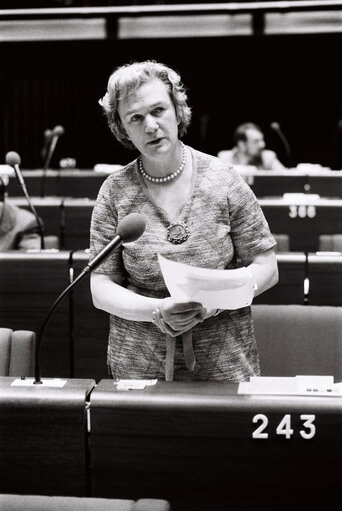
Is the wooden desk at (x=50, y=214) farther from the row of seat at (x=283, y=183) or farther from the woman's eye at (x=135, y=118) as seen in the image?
the woman's eye at (x=135, y=118)

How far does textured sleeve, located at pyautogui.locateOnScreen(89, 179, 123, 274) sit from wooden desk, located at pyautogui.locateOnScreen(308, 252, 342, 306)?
1504 millimetres

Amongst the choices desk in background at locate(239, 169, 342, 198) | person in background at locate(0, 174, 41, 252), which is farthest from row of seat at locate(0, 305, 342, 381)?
desk in background at locate(239, 169, 342, 198)

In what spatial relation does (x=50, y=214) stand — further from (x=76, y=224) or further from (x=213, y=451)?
(x=213, y=451)

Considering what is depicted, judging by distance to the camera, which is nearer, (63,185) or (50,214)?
(50,214)

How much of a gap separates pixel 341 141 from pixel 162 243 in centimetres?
1021

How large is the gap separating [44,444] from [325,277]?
Answer: 1915mm

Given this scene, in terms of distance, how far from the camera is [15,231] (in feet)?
12.1

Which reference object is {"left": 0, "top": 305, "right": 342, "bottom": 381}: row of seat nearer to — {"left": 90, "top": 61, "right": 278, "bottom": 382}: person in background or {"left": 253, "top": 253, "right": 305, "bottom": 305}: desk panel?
{"left": 90, "top": 61, "right": 278, "bottom": 382}: person in background

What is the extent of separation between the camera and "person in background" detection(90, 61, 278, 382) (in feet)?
5.51

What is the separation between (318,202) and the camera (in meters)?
4.47

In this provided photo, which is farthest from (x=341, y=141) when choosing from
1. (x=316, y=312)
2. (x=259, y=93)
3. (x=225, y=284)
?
(x=225, y=284)

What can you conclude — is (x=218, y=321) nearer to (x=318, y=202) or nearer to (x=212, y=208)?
(x=212, y=208)

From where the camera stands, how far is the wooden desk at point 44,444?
139 cm

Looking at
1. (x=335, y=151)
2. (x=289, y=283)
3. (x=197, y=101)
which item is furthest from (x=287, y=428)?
(x=335, y=151)
